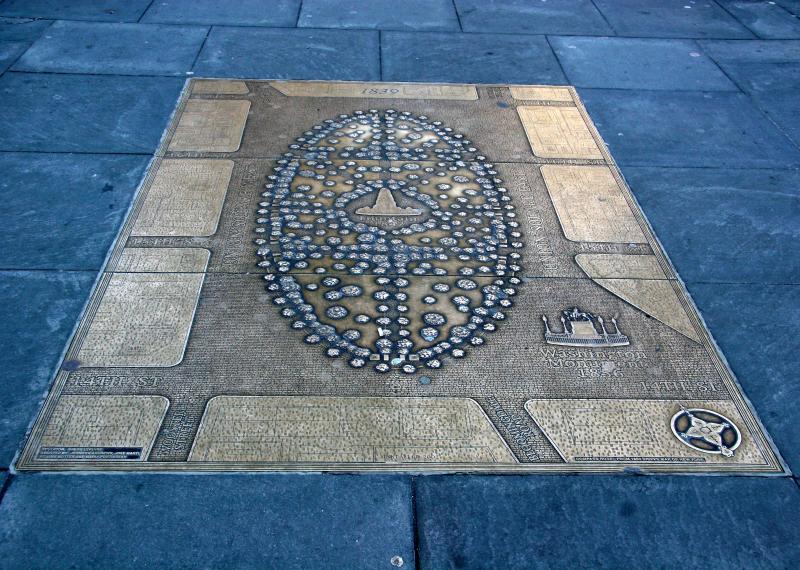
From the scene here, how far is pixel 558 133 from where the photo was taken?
587 centimetres

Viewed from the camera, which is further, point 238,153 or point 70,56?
point 70,56

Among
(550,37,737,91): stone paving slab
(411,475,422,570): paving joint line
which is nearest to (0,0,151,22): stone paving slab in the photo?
(550,37,737,91): stone paving slab

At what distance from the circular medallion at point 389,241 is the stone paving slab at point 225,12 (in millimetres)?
2602

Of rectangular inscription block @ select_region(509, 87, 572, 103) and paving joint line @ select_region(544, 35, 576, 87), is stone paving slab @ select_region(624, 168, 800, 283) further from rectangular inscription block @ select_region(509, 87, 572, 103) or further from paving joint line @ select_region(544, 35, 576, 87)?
paving joint line @ select_region(544, 35, 576, 87)

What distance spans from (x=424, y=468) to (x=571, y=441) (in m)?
0.81

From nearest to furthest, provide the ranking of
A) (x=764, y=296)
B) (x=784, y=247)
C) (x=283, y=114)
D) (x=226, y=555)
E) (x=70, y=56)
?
(x=226, y=555), (x=764, y=296), (x=784, y=247), (x=283, y=114), (x=70, y=56)

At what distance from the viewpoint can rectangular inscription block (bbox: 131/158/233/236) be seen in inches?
181

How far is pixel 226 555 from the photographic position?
2.90 m

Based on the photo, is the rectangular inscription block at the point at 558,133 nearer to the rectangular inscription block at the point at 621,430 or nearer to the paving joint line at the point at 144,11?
the rectangular inscription block at the point at 621,430

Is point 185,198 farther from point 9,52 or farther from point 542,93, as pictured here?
point 542,93

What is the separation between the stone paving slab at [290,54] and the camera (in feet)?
21.7

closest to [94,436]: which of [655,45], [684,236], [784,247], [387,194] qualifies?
[387,194]

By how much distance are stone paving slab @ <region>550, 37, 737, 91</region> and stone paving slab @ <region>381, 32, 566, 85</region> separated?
264 millimetres

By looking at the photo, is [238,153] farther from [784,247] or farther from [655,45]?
[655,45]
